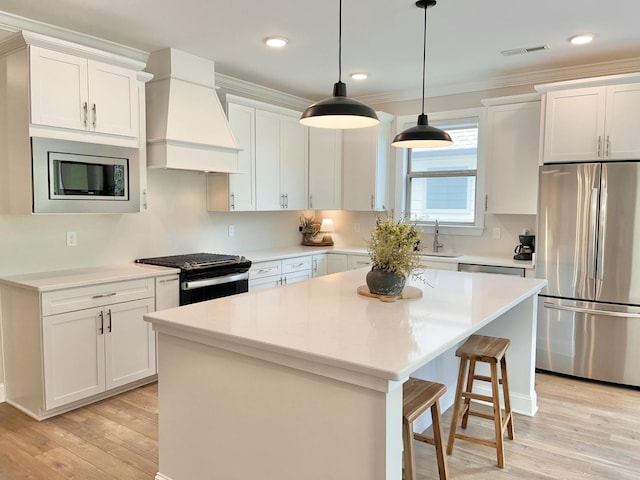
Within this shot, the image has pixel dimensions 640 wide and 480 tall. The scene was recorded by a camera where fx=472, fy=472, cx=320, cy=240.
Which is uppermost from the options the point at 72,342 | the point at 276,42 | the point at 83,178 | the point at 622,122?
the point at 276,42

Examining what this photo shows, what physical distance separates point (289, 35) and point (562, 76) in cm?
265

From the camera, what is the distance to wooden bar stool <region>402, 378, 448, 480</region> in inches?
75.6

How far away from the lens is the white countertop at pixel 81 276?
3033 mm

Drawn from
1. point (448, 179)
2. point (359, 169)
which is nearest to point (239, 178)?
point (359, 169)

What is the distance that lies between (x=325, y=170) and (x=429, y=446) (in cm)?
347

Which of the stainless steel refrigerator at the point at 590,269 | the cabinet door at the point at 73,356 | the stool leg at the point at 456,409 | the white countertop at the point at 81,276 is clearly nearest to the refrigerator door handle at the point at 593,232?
the stainless steel refrigerator at the point at 590,269

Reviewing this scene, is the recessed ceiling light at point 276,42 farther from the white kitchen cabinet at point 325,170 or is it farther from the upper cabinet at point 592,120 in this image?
the upper cabinet at point 592,120

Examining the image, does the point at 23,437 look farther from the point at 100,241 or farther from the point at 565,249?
the point at 565,249

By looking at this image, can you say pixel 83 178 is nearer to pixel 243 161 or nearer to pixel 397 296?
pixel 243 161

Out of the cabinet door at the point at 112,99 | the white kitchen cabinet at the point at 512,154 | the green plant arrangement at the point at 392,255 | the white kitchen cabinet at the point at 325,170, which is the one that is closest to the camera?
the green plant arrangement at the point at 392,255

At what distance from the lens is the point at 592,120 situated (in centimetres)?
382

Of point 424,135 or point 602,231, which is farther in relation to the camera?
point 602,231

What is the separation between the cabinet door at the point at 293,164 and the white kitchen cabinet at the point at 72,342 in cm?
212

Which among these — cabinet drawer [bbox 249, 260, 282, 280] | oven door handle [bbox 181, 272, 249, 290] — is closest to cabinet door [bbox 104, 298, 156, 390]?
oven door handle [bbox 181, 272, 249, 290]
